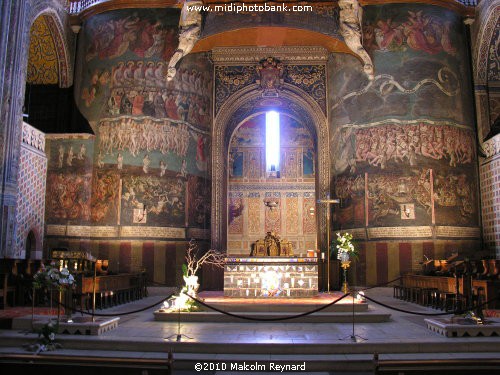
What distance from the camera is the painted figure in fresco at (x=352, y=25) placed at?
18047 millimetres

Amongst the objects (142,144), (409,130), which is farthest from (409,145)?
(142,144)

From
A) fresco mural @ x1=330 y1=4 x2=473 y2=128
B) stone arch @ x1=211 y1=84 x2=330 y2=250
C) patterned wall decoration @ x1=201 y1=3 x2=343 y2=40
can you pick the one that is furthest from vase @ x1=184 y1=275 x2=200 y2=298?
patterned wall decoration @ x1=201 y1=3 x2=343 y2=40

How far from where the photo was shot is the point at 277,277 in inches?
556

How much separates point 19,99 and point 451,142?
49.5 ft

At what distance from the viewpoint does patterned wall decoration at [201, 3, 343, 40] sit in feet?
60.5

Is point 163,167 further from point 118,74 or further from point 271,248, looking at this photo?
point 271,248

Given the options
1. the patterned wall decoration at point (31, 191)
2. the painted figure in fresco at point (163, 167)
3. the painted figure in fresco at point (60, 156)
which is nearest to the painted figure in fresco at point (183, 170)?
the painted figure in fresco at point (163, 167)

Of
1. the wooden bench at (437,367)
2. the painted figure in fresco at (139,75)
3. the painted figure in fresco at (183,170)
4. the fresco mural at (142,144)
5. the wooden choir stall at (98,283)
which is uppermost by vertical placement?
the painted figure in fresco at (139,75)

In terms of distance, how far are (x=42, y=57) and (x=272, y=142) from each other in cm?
1118

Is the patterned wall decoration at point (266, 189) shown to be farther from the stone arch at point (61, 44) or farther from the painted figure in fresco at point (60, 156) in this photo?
the painted figure in fresco at point (60, 156)

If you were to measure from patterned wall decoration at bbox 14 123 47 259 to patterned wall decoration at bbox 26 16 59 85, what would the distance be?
394cm

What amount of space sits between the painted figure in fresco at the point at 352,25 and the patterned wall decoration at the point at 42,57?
11343 millimetres

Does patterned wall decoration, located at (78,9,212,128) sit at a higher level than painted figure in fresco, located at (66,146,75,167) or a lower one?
higher

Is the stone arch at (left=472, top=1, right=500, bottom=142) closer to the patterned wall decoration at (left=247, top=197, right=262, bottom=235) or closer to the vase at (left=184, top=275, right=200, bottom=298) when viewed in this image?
the patterned wall decoration at (left=247, top=197, right=262, bottom=235)
